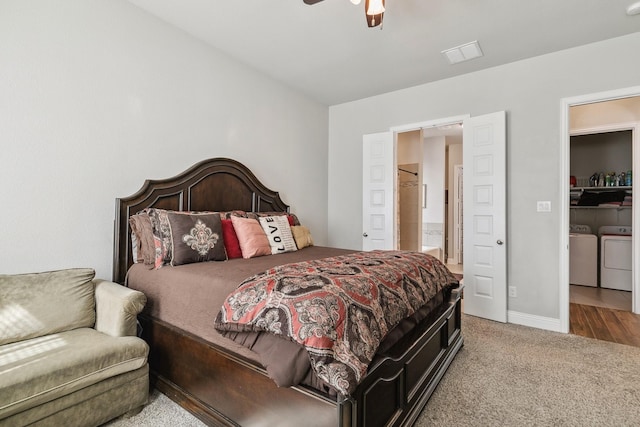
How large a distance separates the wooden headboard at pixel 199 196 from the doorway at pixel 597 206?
3111 mm

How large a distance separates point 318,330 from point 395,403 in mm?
774

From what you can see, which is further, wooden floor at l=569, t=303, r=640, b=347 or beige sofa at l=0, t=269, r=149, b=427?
wooden floor at l=569, t=303, r=640, b=347

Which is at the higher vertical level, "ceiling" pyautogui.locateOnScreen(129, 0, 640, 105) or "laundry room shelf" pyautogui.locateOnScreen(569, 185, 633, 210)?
"ceiling" pyautogui.locateOnScreen(129, 0, 640, 105)

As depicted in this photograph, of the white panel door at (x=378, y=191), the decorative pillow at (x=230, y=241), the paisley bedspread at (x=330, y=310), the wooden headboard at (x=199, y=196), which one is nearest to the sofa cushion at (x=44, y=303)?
the wooden headboard at (x=199, y=196)

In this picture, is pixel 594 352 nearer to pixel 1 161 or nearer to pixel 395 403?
pixel 395 403

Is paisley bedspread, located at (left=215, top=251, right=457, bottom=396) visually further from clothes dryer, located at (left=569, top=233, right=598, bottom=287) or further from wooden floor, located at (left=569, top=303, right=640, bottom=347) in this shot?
clothes dryer, located at (left=569, top=233, right=598, bottom=287)

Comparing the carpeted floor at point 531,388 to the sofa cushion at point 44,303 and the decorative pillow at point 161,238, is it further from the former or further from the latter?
the decorative pillow at point 161,238

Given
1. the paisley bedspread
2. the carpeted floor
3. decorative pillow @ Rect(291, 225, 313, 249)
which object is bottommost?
the carpeted floor

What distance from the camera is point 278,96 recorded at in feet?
13.1

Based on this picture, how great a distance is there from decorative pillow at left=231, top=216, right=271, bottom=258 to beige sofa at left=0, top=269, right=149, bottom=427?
91cm

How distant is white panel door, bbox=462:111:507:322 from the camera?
3.42m

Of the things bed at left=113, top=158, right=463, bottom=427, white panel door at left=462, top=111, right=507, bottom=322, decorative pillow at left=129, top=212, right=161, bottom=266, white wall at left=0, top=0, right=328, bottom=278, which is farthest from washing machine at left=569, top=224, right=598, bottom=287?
decorative pillow at left=129, top=212, right=161, bottom=266

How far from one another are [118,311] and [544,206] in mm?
3809

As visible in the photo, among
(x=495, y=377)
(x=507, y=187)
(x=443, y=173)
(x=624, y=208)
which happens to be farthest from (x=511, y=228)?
(x=443, y=173)
